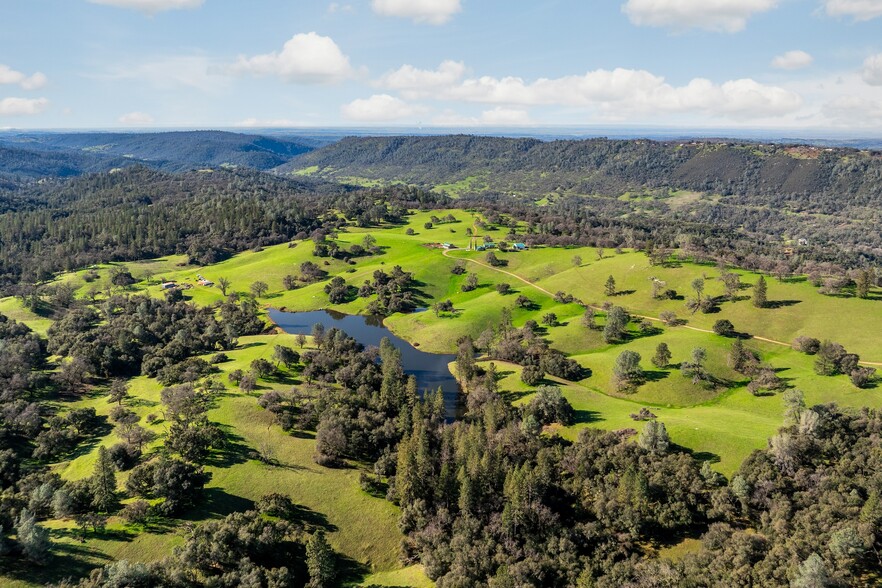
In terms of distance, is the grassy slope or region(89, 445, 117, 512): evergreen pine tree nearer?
region(89, 445, 117, 512): evergreen pine tree

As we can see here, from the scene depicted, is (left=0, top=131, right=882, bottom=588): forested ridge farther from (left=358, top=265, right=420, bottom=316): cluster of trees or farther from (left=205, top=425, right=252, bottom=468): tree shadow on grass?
(left=358, top=265, right=420, bottom=316): cluster of trees

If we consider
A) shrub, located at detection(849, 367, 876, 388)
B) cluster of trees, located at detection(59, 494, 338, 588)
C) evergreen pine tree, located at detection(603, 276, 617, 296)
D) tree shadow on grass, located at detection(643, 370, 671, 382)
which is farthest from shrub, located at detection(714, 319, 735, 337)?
cluster of trees, located at detection(59, 494, 338, 588)

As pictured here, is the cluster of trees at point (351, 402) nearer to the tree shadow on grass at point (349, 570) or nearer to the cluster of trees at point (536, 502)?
the cluster of trees at point (536, 502)

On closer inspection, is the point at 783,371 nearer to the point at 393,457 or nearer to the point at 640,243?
the point at 393,457

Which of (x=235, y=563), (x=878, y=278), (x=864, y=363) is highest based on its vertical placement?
(x=878, y=278)

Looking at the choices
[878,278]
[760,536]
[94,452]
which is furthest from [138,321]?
[878,278]
